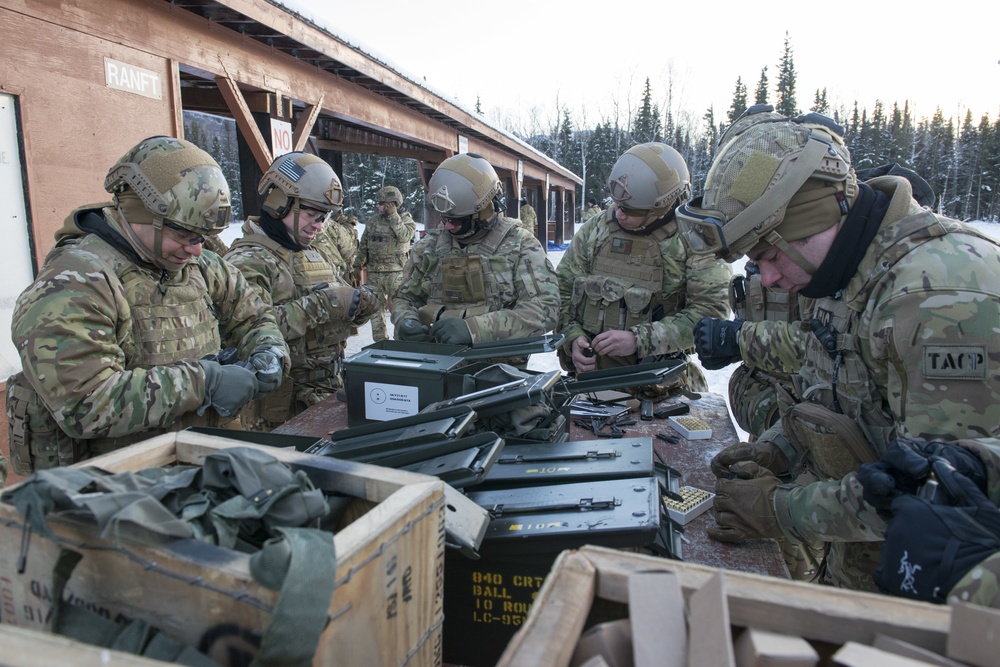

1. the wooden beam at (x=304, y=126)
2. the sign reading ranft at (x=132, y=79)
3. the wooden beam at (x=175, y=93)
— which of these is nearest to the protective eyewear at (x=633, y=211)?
the wooden beam at (x=175, y=93)

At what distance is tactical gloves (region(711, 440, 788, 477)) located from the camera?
2.22 metres

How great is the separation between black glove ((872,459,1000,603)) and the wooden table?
52 centimetres

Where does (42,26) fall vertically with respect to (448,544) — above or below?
above

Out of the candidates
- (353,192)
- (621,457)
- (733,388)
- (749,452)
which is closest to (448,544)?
(621,457)

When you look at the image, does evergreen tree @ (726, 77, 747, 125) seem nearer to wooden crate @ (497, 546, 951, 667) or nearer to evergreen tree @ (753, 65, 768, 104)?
evergreen tree @ (753, 65, 768, 104)

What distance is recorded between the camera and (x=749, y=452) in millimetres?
2252

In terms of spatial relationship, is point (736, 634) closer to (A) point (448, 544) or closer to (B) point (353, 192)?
(A) point (448, 544)

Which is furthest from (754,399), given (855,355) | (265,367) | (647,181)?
(265,367)

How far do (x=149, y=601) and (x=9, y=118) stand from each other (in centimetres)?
353

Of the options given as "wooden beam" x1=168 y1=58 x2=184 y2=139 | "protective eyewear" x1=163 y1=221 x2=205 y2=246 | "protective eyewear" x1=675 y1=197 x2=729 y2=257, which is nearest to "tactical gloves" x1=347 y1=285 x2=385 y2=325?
"wooden beam" x1=168 y1=58 x2=184 y2=139

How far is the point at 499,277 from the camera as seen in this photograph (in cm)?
397

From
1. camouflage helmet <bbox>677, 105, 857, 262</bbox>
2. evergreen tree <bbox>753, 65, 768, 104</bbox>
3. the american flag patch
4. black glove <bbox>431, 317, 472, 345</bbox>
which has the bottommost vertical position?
black glove <bbox>431, 317, 472, 345</bbox>

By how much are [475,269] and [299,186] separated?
1.19m

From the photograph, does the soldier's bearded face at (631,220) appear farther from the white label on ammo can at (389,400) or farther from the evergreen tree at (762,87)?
the evergreen tree at (762,87)
